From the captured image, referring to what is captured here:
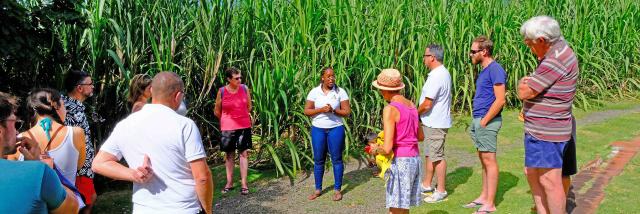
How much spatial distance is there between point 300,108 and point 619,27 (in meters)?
7.68

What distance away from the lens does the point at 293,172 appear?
6328mm

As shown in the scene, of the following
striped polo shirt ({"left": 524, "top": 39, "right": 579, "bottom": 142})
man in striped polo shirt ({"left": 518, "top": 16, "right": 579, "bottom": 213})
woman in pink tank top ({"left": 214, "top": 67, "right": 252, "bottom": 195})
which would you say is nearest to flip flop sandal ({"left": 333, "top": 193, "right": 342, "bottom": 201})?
woman in pink tank top ({"left": 214, "top": 67, "right": 252, "bottom": 195})

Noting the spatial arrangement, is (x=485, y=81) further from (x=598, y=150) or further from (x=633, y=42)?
(x=633, y=42)

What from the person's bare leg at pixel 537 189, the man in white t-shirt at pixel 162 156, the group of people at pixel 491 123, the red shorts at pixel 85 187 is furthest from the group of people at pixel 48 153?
the person's bare leg at pixel 537 189

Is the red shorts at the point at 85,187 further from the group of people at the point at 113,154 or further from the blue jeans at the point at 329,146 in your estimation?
the blue jeans at the point at 329,146

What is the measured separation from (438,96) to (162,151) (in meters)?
3.05

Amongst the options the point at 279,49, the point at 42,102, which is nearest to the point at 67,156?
the point at 42,102

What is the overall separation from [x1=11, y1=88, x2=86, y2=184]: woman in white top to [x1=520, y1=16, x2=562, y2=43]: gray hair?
116 inches

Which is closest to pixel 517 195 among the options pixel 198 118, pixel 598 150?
pixel 598 150

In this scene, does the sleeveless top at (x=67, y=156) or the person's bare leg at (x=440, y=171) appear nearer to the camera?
the sleeveless top at (x=67, y=156)

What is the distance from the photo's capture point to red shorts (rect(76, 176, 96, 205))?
410 cm

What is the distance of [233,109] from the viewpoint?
5863mm

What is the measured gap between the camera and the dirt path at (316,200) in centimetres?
539

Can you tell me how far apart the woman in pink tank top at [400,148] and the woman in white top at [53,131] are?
2.00 meters
